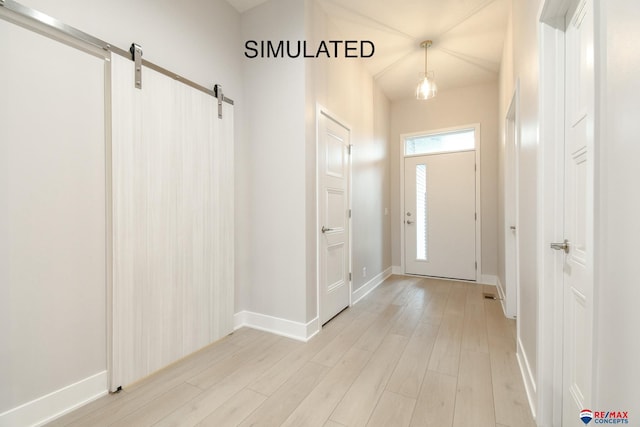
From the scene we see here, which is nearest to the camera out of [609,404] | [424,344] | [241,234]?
[609,404]

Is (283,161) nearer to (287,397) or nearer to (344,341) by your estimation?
(344,341)

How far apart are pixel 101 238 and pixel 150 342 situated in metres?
0.76

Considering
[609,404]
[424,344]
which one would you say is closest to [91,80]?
[609,404]

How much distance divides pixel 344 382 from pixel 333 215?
61.0 inches

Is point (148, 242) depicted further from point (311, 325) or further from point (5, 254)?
point (311, 325)

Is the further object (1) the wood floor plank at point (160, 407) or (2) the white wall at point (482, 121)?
(2) the white wall at point (482, 121)

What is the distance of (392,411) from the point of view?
58.4 inches

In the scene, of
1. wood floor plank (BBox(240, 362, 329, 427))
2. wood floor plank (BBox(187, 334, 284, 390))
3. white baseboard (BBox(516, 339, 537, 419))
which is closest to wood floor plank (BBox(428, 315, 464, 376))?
white baseboard (BBox(516, 339, 537, 419))

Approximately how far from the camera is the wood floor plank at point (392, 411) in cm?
139

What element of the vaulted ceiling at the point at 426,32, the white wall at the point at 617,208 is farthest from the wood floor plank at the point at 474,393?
the vaulted ceiling at the point at 426,32

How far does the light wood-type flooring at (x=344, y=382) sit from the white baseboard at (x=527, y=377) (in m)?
0.04

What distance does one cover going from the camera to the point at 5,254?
4.20 ft

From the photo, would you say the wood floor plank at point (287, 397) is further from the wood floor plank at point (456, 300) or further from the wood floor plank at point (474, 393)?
the wood floor plank at point (456, 300)

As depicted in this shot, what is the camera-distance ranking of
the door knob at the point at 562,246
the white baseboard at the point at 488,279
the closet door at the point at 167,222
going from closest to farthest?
1. the door knob at the point at 562,246
2. the closet door at the point at 167,222
3. the white baseboard at the point at 488,279
